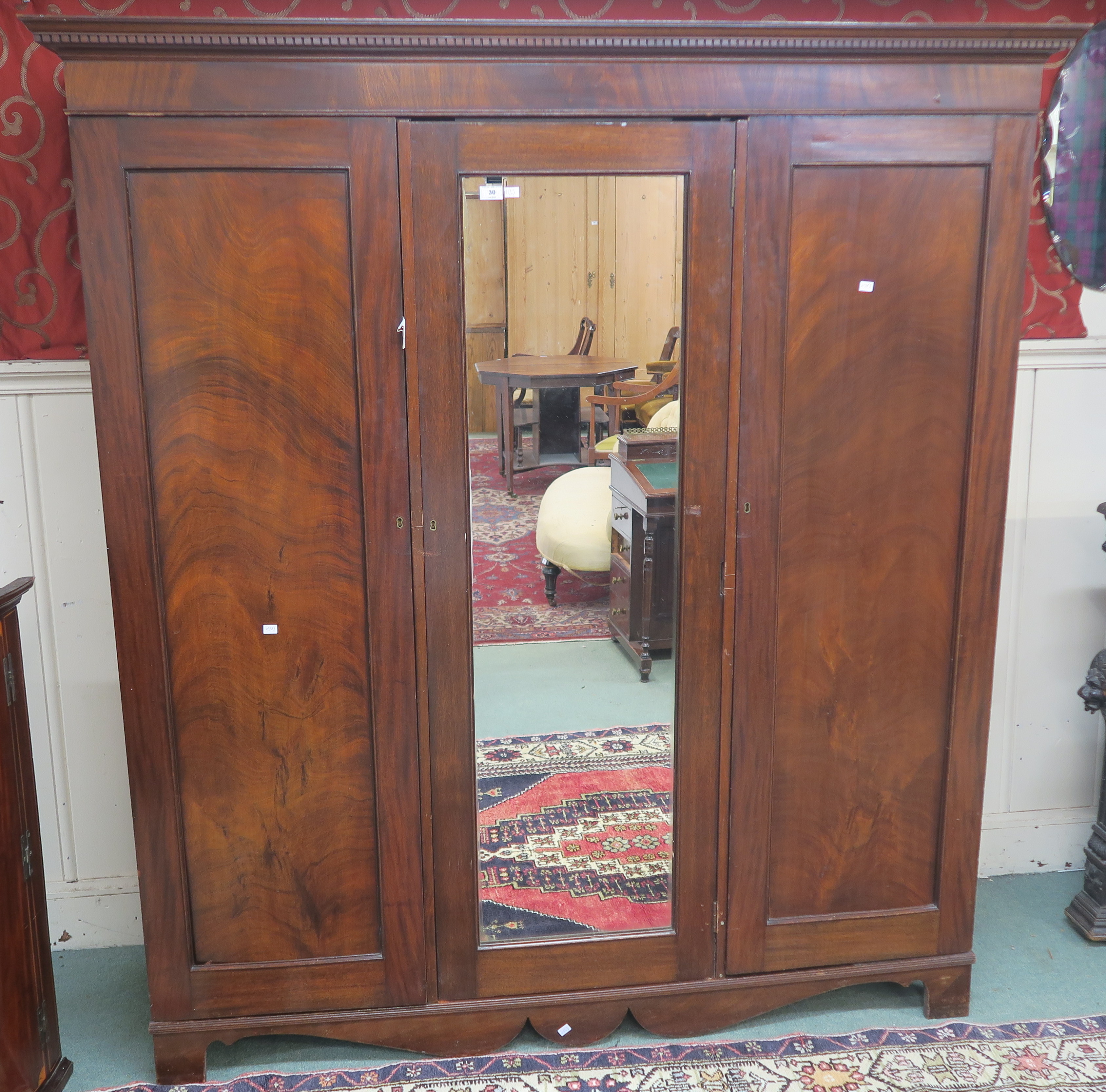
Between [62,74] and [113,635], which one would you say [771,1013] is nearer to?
[113,635]

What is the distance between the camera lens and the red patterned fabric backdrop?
2.29 metres

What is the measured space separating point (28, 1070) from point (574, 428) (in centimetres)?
170

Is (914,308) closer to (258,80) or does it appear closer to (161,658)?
(258,80)

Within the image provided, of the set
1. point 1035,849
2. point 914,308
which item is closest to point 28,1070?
point 914,308

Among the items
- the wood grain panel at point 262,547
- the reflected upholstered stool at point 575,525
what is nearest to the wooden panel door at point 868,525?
the reflected upholstered stool at point 575,525

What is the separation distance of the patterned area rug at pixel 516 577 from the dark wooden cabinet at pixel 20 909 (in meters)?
0.93

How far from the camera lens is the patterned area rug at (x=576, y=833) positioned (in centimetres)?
223

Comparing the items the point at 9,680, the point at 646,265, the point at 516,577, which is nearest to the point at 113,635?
the point at 9,680

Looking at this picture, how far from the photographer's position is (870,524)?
2182 mm

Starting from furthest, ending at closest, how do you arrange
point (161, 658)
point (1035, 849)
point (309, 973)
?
point (1035, 849)
point (309, 973)
point (161, 658)

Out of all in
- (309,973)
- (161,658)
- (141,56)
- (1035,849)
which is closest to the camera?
(141,56)

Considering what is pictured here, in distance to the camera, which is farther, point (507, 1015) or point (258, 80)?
point (507, 1015)

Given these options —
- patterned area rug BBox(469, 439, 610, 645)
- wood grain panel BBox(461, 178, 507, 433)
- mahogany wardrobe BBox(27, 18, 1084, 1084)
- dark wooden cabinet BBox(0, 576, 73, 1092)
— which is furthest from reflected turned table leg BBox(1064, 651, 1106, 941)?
dark wooden cabinet BBox(0, 576, 73, 1092)

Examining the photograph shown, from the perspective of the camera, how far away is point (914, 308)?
6.91 ft
